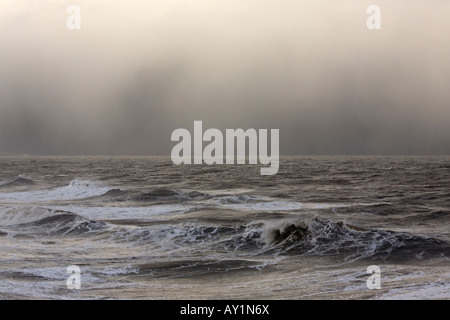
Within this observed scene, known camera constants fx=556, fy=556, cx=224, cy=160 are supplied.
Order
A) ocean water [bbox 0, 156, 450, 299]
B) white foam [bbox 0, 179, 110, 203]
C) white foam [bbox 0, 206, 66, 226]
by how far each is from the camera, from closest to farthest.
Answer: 1. ocean water [bbox 0, 156, 450, 299]
2. white foam [bbox 0, 206, 66, 226]
3. white foam [bbox 0, 179, 110, 203]

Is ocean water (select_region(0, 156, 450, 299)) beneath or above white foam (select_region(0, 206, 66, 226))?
above

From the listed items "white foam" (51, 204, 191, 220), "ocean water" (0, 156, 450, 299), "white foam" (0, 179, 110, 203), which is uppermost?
"ocean water" (0, 156, 450, 299)

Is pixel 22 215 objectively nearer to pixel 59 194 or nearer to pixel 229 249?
pixel 229 249

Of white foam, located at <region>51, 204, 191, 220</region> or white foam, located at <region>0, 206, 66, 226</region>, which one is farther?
white foam, located at <region>51, 204, 191, 220</region>

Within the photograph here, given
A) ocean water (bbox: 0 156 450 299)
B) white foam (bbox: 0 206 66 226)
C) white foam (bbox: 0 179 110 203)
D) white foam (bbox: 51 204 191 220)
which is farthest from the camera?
white foam (bbox: 0 179 110 203)

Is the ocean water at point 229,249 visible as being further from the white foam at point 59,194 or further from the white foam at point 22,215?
the white foam at point 59,194

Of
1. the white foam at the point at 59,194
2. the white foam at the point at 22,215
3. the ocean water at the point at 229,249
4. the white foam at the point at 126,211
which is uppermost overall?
the ocean water at the point at 229,249

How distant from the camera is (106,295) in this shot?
10.0m

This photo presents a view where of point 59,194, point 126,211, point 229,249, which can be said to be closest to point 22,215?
point 126,211

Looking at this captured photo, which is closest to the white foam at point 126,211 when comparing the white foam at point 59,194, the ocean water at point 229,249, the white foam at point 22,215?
the ocean water at point 229,249

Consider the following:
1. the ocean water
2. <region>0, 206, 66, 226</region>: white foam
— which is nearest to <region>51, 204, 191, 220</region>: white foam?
the ocean water

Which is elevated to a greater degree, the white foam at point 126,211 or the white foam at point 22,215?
the white foam at point 22,215

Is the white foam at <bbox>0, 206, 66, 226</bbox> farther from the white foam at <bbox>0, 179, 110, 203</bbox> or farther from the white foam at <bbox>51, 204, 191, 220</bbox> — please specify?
the white foam at <bbox>0, 179, 110, 203</bbox>
